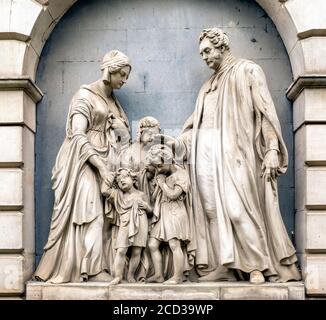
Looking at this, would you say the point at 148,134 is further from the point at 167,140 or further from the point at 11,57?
the point at 11,57

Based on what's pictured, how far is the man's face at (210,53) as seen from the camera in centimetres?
871

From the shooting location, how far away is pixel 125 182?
852 cm

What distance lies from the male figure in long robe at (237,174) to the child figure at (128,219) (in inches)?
23.2

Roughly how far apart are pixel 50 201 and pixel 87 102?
4.01 ft

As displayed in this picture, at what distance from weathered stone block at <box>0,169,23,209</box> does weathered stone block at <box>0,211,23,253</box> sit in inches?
4.2

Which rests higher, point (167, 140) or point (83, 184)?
point (167, 140)

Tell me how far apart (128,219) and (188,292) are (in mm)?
984

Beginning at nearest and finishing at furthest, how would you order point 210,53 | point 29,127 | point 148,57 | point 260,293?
point 260,293
point 210,53
point 29,127
point 148,57

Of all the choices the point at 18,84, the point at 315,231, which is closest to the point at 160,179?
the point at 315,231

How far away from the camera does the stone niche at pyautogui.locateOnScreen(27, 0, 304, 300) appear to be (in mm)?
9125

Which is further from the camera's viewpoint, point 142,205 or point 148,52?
point 148,52

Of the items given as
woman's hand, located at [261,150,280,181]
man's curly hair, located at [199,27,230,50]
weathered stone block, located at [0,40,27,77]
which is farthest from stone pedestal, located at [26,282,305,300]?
man's curly hair, located at [199,27,230,50]
